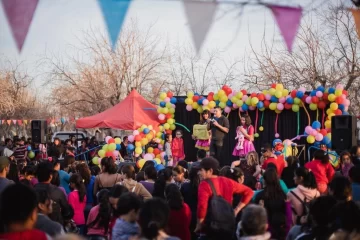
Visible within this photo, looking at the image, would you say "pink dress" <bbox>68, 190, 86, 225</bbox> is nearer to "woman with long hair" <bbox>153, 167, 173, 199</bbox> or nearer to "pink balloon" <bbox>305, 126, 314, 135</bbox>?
"woman with long hair" <bbox>153, 167, 173, 199</bbox>

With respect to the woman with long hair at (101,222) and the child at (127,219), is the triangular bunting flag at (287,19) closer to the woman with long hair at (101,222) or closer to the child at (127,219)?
the child at (127,219)

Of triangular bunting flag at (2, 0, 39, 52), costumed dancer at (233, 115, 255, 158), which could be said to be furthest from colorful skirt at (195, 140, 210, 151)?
triangular bunting flag at (2, 0, 39, 52)

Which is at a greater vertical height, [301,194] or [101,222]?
[301,194]

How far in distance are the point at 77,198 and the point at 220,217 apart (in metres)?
2.56

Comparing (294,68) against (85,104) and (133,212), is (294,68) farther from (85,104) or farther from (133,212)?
(133,212)

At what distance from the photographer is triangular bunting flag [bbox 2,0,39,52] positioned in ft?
19.8

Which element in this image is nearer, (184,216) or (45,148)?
(184,216)

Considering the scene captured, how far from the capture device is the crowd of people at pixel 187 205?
4.26 m

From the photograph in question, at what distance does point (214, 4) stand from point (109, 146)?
35.6ft

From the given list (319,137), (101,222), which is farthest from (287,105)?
(101,222)

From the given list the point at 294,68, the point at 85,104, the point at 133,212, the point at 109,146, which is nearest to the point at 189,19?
the point at 133,212

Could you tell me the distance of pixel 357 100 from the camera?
2202 centimetres

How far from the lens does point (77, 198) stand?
754cm

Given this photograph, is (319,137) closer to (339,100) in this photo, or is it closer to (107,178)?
(339,100)
